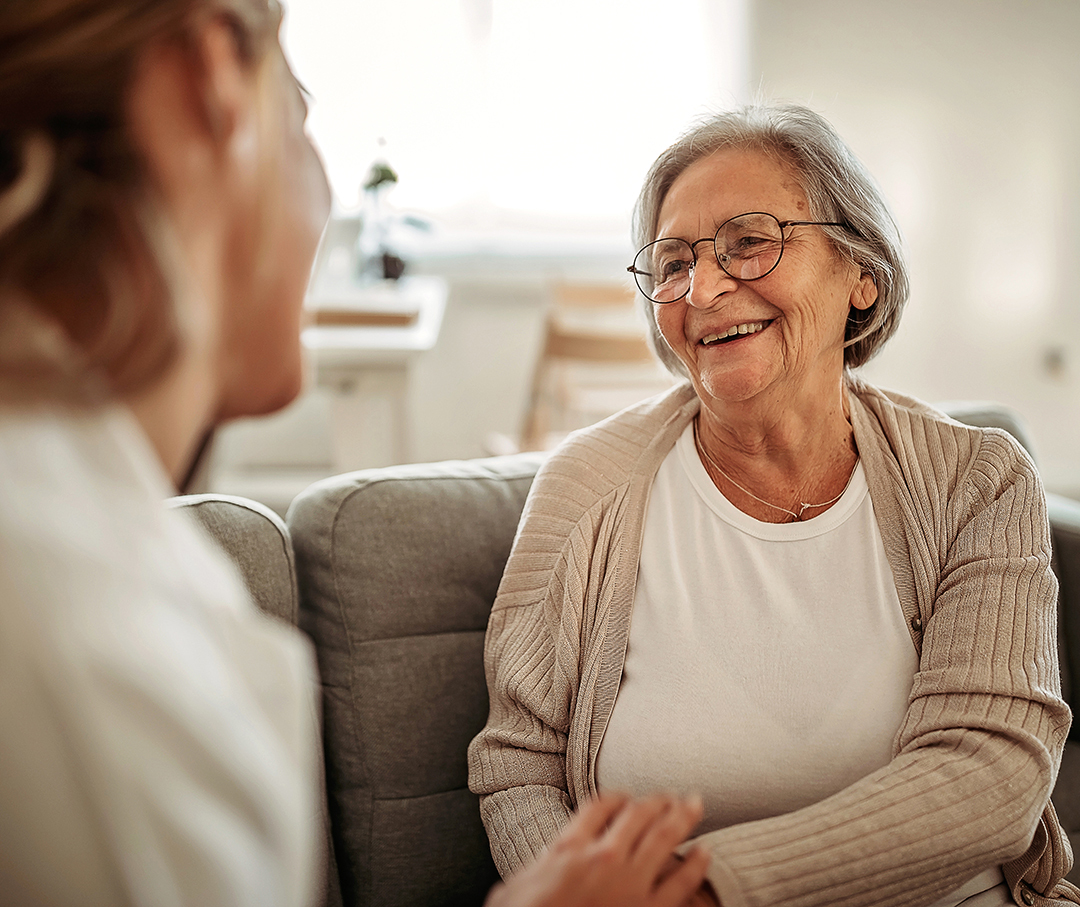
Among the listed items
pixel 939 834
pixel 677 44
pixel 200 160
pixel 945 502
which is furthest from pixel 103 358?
pixel 677 44

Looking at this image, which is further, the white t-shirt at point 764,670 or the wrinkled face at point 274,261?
the white t-shirt at point 764,670

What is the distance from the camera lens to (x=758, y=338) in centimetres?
125

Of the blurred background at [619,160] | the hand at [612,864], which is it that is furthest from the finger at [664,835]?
the blurred background at [619,160]

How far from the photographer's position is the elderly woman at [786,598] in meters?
1.00

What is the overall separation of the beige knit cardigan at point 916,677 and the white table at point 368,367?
1294mm

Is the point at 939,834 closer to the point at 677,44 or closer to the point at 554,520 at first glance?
the point at 554,520

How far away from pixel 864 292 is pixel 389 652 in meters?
0.86

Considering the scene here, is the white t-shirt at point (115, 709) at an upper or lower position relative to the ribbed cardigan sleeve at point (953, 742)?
upper

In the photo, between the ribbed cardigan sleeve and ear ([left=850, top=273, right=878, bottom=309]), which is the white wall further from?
the ribbed cardigan sleeve

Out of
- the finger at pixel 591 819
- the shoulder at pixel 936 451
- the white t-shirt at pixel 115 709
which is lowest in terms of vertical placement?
the finger at pixel 591 819

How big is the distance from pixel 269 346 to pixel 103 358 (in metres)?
0.15

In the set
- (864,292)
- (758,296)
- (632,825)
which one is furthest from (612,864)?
(864,292)

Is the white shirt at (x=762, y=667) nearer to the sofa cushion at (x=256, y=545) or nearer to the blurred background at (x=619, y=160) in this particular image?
the sofa cushion at (x=256, y=545)

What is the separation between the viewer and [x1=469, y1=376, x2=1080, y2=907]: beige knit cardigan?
3.16 ft
